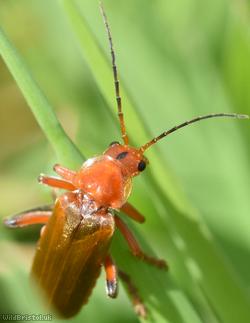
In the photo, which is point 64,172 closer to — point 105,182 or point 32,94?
point 105,182

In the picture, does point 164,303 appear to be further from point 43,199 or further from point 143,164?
point 43,199

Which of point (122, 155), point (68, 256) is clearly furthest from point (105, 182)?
point (68, 256)

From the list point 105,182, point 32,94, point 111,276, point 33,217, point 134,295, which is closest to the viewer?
point 32,94

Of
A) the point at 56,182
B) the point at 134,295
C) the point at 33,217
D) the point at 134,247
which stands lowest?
the point at 134,295

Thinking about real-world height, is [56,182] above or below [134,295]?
above

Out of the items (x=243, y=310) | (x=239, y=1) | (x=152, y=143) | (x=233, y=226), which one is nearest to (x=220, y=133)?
(x=233, y=226)

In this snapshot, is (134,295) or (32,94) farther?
(134,295)

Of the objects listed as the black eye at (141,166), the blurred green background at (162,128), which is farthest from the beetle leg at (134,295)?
the black eye at (141,166)

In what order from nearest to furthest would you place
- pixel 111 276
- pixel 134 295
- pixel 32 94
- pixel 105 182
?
pixel 32 94 < pixel 134 295 < pixel 111 276 < pixel 105 182

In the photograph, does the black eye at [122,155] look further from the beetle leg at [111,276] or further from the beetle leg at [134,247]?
the beetle leg at [111,276]
